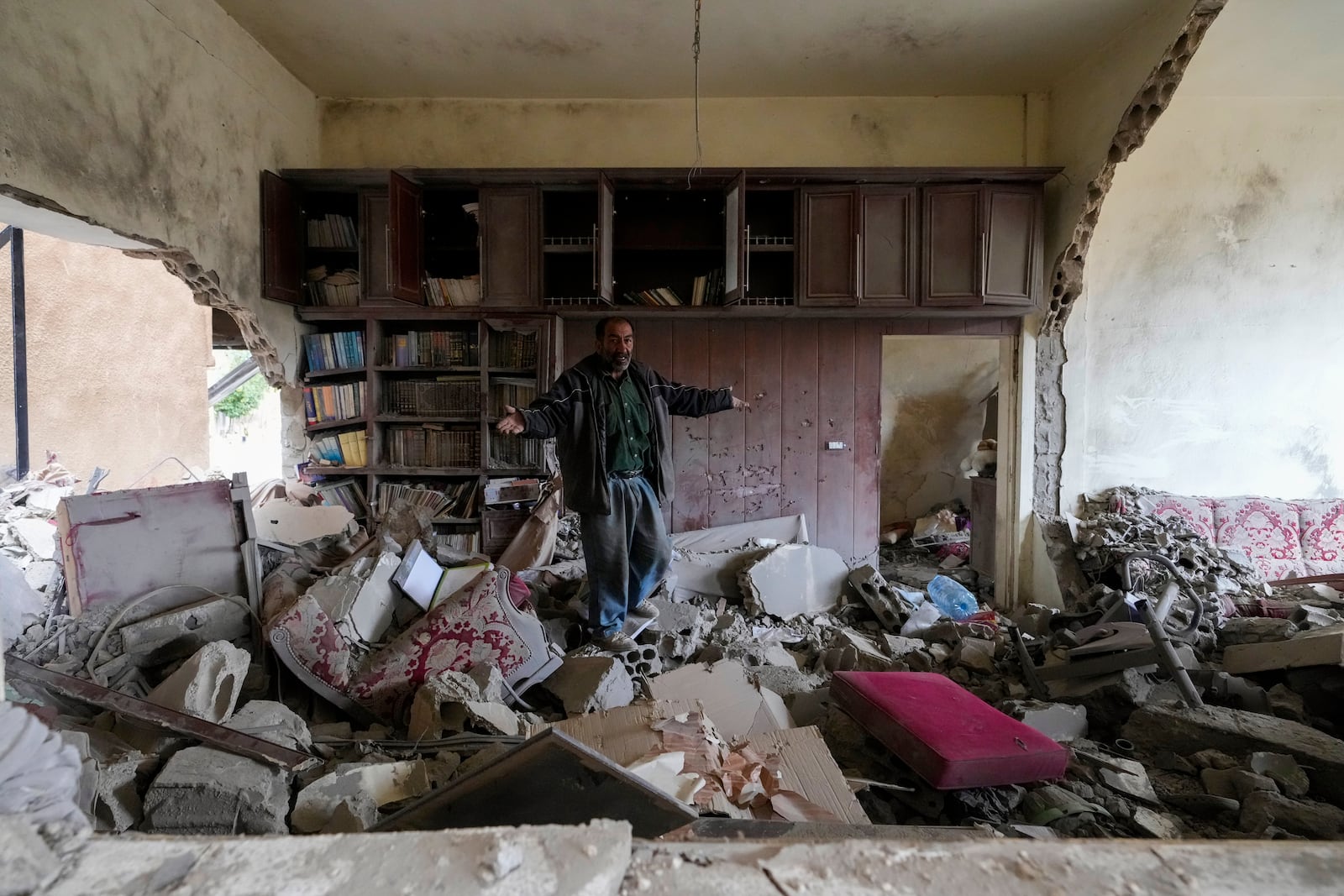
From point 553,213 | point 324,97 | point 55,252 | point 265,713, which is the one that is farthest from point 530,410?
point 55,252

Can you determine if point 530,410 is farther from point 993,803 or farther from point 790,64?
point 790,64

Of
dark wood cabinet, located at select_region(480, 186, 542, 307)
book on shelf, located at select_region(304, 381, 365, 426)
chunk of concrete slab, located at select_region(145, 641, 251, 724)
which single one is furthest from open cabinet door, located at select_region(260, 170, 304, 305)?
chunk of concrete slab, located at select_region(145, 641, 251, 724)

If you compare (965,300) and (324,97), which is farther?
(324,97)

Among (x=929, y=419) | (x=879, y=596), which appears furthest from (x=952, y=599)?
(x=929, y=419)

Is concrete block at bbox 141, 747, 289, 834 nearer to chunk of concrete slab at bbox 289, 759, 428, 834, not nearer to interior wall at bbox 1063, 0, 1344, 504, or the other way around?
chunk of concrete slab at bbox 289, 759, 428, 834

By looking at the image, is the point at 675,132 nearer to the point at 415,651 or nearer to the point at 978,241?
the point at 978,241

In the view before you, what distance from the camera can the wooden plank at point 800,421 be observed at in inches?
166

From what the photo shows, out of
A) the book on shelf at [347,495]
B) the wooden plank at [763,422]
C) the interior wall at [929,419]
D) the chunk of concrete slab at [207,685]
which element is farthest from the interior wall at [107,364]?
the interior wall at [929,419]

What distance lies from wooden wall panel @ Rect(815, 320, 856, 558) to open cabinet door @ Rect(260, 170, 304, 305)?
3441mm

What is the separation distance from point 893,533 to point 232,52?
6117mm

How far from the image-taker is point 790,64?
3.90 metres

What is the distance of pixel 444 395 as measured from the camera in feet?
13.3

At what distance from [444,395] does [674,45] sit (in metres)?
2.59

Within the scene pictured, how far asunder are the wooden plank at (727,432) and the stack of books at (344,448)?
2.32 metres
